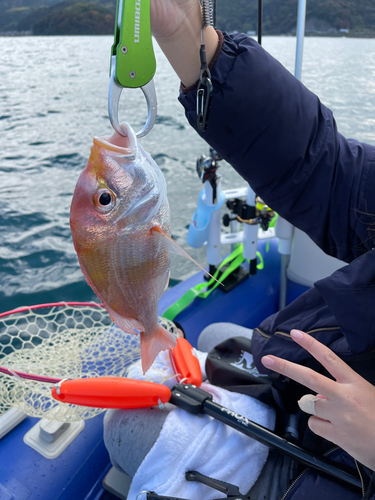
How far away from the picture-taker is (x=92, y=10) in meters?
9.42

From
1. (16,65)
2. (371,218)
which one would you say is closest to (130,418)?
(371,218)

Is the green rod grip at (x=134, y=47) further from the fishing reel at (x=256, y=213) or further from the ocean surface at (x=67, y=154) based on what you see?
the ocean surface at (x=67, y=154)

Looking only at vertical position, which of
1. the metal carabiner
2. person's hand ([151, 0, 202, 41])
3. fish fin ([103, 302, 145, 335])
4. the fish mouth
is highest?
person's hand ([151, 0, 202, 41])

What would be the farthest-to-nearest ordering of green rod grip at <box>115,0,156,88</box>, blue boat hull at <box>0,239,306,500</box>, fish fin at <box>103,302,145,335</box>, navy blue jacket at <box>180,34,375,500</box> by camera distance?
blue boat hull at <box>0,239,306,500</box> < navy blue jacket at <box>180,34,375,500</box> < fish fin at <box>103,302,145,335</box> < green rod grip at <box>115,0,156,88</box>

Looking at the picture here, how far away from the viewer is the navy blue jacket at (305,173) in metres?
0.94

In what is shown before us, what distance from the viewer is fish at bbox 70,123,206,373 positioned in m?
0.66

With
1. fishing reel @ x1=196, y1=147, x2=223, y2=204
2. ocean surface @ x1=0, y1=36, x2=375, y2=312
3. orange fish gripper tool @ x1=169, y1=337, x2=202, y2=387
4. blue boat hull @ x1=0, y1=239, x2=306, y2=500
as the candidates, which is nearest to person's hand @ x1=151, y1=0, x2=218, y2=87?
orange fish gripper tool @ x1=169, y1=337, x2=202, y2=387

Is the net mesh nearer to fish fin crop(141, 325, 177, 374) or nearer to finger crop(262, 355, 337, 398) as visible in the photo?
fish fin crop(141, 325, 177, 374)

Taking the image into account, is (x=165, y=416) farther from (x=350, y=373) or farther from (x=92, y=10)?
(x=92, y=10)

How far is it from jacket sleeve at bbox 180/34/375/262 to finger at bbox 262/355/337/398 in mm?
475

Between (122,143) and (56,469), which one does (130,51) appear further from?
(56,469)

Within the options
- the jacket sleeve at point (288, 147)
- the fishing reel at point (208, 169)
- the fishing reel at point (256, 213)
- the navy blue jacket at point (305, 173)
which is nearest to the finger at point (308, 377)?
the navy blue jacket at point (305, 173)

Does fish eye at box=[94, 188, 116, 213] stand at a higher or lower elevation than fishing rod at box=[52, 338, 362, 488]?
higher

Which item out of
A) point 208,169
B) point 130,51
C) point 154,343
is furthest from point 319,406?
point 208,169
